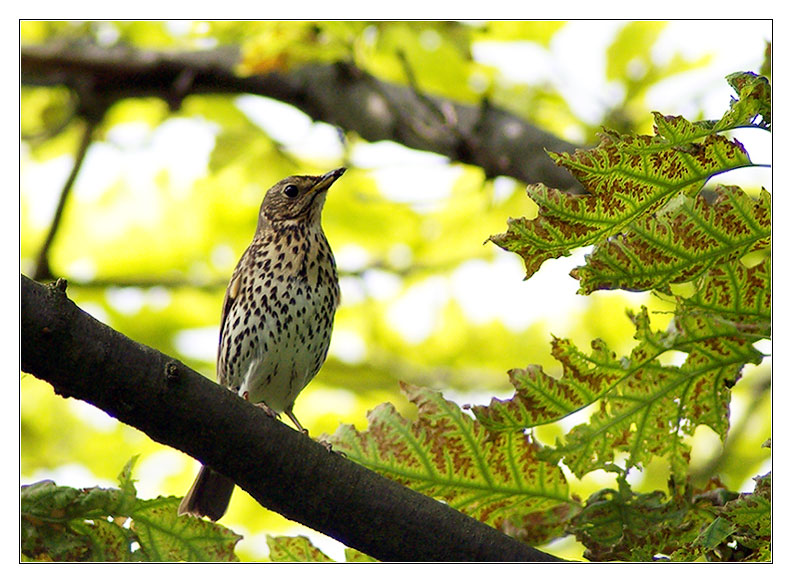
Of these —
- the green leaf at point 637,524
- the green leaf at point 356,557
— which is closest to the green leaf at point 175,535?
the green leaf at point 356,557

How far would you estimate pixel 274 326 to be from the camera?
327 centimetres

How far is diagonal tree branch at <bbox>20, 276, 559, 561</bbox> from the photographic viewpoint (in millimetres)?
1674

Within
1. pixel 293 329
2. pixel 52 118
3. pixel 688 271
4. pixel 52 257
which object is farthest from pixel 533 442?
pixel 52 118

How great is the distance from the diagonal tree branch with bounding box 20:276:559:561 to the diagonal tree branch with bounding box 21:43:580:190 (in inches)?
65.7

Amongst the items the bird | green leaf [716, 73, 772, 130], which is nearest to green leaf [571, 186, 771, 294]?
green leaf [716, 73, 772, 130]

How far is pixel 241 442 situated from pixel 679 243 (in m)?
0.87

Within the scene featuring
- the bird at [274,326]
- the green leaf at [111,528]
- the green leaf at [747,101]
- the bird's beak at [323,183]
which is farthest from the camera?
the bird's beak at [323,183]

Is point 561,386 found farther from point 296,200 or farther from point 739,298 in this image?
point 296,200

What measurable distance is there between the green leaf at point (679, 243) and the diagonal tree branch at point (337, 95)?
1580mm

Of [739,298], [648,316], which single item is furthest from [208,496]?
[739,298]

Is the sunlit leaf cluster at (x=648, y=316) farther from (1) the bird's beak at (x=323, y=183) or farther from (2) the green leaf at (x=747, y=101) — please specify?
(1) the bird's beak at (x=323, y=183)

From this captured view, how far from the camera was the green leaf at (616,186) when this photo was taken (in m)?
1.61

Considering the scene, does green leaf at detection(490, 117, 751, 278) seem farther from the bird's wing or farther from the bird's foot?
the bird's wing

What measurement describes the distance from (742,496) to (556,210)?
2.37 ft
